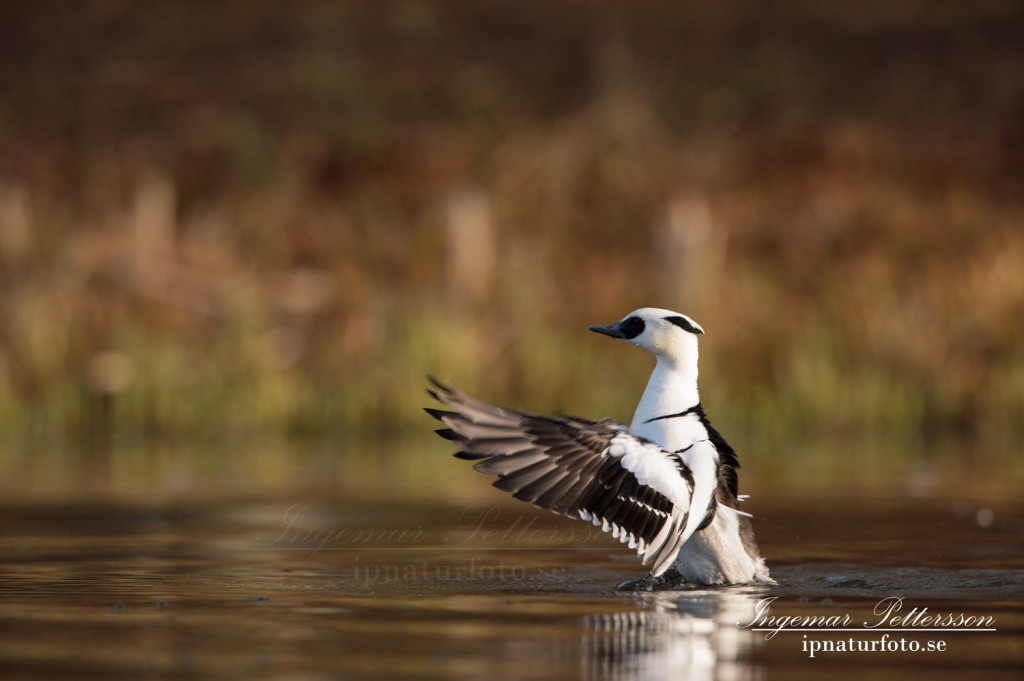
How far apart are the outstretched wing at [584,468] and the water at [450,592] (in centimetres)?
28

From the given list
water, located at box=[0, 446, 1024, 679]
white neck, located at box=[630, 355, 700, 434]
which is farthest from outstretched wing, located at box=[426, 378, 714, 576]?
white neck, located at box=[630, 355, 700, 434]

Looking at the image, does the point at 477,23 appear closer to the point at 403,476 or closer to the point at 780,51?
the point at 780,51

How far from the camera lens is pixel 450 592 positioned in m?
7.11

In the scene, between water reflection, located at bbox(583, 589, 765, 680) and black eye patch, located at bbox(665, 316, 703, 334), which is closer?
water reflection, located at bbox(583, 589, 765, 680)

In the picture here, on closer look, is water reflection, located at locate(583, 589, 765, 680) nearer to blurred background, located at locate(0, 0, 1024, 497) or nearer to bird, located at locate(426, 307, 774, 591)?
bird, located at locate(426, 307, 774, 591)

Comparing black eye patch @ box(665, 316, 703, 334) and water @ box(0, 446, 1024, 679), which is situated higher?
black eye patch @ box(665, 316, 703, 334)

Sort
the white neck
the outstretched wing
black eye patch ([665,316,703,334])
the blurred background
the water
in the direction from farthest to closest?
the blurred background → black eye patch ([665,316,703,334]) → the white neck → the outstretched wing → the water

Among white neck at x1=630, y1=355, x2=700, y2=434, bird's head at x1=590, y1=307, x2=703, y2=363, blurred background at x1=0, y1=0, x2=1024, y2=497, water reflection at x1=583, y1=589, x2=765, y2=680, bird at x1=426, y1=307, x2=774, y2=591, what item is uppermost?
blurred background at x1=0, y1=0, x2=1024, y2=497

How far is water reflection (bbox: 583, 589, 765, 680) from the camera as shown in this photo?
534 centimetres

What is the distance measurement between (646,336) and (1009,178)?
64.6ft

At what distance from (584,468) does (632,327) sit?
37.4 inches

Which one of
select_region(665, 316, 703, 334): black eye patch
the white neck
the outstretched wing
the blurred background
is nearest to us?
the outstretched wing

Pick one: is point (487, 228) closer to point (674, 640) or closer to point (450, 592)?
point (450, 592)

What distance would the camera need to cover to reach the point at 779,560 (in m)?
8.09
